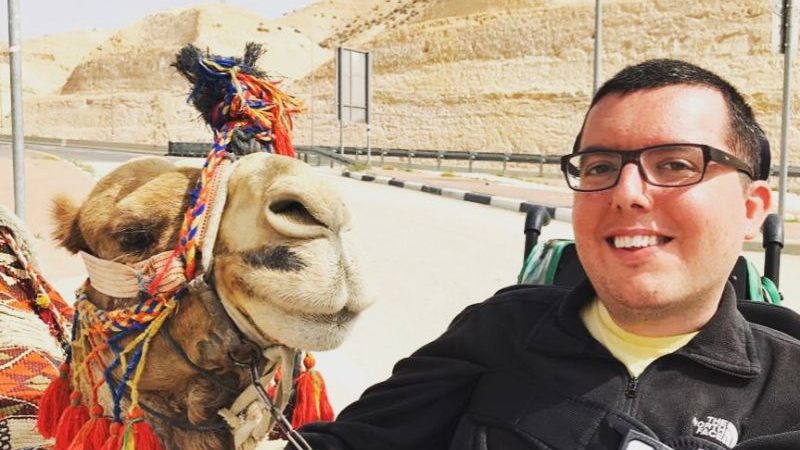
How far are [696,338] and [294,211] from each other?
0.89 m

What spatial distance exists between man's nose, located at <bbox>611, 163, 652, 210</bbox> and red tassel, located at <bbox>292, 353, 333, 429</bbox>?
1064mm

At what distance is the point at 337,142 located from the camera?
161ft

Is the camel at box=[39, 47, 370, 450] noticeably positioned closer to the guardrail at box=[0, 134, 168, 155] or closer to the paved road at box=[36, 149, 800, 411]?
the paved road at box=[36, 149, 800, 411]

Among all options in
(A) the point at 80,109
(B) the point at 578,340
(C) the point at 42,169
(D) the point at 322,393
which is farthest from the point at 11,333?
(A) the point at 80,109

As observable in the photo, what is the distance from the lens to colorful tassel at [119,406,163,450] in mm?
1865

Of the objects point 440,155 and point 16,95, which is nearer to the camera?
point 16,95

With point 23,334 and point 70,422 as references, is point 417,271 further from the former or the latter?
point 70,422

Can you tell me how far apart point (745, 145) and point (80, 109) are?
77.5m

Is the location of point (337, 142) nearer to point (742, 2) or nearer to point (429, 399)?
point (742, 2)

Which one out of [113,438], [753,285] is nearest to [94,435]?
[113,438]

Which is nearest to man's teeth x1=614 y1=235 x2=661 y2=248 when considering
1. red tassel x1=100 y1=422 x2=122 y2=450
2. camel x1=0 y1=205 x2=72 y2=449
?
red tassel x1=100 y1=422 x2=122 y2=450

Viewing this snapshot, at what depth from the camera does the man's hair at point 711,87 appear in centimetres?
163

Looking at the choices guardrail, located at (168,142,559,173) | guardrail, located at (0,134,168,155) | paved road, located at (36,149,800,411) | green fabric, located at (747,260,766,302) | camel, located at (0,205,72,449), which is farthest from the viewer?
guardrail, located at (0,134,168,155)

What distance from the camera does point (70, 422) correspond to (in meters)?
2.05
